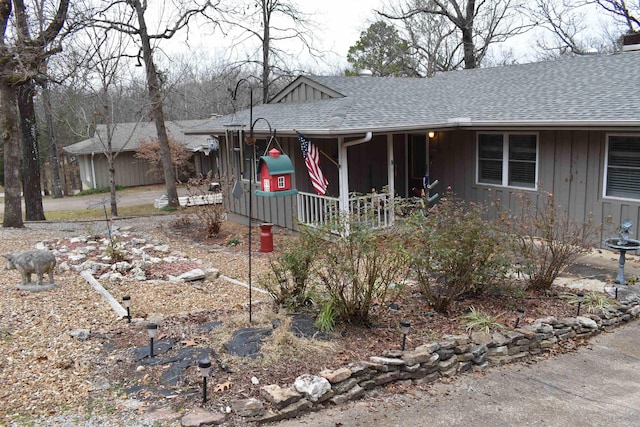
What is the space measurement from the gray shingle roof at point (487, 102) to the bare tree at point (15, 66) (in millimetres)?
4339

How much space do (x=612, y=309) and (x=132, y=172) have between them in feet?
90.7

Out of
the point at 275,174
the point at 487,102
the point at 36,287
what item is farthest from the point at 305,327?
the point at 487,102

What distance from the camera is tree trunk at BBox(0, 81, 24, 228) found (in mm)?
12531

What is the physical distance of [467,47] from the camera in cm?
2494

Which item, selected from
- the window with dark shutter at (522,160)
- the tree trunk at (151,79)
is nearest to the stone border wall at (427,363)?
the window with dark shutter at (522,160)

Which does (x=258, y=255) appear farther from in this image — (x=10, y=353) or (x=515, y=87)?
(x=515, y=87)

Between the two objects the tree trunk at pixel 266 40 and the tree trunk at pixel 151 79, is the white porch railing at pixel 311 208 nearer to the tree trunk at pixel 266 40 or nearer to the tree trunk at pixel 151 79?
the tree trunk at pixel 151 79

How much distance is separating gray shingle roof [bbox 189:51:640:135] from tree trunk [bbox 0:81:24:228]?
4.57m

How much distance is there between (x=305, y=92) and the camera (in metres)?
13.9

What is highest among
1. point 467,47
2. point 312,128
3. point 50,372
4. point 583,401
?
point 467,47

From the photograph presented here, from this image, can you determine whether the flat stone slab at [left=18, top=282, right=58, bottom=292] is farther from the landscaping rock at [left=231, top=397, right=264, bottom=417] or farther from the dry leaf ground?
the landscaping rock at [left=231, top=397, right=264, bottom=417]

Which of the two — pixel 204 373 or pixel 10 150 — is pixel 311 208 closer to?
pixel 10 150

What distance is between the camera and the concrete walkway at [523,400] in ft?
13.5

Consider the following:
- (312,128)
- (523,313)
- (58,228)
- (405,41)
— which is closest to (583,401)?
(523,313)
